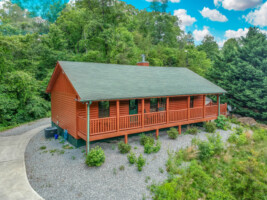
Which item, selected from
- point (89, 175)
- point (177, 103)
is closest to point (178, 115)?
point (177, 103)

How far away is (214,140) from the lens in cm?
1119

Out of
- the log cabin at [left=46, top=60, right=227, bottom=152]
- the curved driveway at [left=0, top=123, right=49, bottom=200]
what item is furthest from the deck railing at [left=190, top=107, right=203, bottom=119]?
the curved driveway at [left=0, top=123, right=49, bottom=200]

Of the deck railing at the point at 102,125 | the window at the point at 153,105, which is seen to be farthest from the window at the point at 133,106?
the deck railing at the point at 102,125

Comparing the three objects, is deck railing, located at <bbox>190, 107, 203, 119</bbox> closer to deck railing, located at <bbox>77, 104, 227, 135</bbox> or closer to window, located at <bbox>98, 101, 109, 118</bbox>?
deck railing, located at <bbox>77, 104, 227, 135</bbox>

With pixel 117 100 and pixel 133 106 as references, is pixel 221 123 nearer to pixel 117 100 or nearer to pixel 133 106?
pixel 133 106

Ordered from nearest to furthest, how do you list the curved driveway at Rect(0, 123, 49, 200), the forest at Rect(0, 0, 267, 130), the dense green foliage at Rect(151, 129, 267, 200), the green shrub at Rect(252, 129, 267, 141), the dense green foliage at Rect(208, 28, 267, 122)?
the curved driveway at Rect(0, 123, 49, 200), the dense green foliage at Rect(151, 129, 267, 200), the green shrub at Rect(252, 129, 267, 141), the forest at Rect(0, 0, 267, 130), the dense green foliage at Rect(208, 28, 267, 122)

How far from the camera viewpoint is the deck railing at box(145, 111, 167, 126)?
11289 mm

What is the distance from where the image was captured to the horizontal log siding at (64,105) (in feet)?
34.3

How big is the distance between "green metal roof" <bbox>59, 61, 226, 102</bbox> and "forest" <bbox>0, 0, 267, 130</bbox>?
637 centimetres

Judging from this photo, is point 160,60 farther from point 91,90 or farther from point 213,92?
point 91,90

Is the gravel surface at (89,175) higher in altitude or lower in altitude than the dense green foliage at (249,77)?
lower

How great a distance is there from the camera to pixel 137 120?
36.6ft

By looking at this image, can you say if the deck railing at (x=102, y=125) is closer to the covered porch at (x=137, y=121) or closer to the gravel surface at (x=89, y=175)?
the covered porch at (x=137, y=121)

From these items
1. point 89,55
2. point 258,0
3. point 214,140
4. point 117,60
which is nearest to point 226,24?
point 258,0
